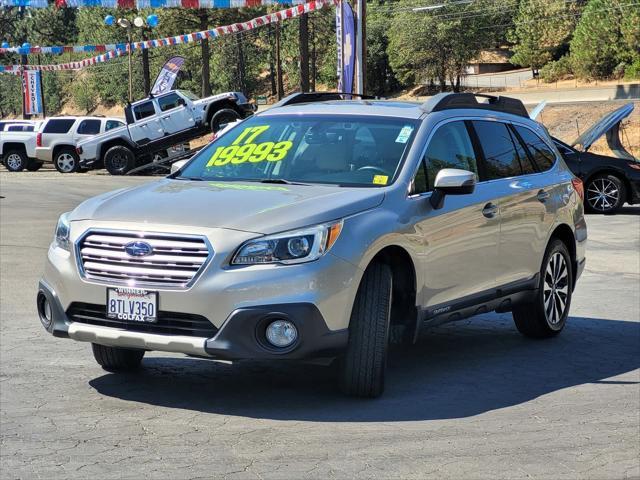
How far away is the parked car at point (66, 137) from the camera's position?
114 feet

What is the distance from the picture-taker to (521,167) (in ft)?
26.9

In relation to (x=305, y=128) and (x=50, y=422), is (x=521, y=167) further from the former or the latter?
(x=50, y=422)

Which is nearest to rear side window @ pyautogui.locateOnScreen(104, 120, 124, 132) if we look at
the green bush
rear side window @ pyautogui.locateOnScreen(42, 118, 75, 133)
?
rear side window @ pyautogui.locateOnScreen(42, 118, 75, 133)

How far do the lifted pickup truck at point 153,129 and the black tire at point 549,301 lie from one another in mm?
24520

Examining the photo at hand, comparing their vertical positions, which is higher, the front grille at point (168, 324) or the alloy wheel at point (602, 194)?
the front grille at point (168, 324)

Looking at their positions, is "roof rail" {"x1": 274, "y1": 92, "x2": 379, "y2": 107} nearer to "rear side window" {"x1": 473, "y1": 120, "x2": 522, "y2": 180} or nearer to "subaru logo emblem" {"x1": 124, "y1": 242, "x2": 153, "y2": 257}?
"rear side window" {"x1": 473, "y1": 120, "x2": 522, "y2": 180}

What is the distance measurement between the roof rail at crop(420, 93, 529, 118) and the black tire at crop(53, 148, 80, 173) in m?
27.8

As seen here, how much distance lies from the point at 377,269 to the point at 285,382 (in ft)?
3.67

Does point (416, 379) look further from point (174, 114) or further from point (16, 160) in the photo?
point (16, 160)

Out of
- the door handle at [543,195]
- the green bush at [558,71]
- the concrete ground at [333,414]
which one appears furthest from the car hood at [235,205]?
the green bush at [558,71]

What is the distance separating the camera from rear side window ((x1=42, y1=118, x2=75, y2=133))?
115 feet

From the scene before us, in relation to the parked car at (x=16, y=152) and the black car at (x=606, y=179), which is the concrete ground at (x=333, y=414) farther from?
the parked car at (x=16, y=152)

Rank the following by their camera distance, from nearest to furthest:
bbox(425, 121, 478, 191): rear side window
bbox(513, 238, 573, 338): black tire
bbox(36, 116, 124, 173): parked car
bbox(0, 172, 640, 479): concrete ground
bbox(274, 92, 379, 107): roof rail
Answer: bbox(0, 172, 640, 479): concrete ground → bbox(425, 121, 478, 191): rear side window → bbox(274, 92, 379, 107): roof rail → bbox(513, 238, 573, 338): black tire → bbox(36, 116, 124, 173): parked car

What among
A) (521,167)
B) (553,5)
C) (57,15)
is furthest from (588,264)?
(57,15)
